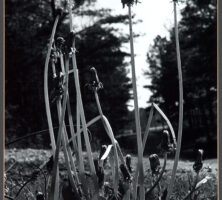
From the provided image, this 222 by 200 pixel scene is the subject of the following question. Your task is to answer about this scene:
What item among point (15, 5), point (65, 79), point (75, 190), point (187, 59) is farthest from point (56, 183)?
point (187, 59)

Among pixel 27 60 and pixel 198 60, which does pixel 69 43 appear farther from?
pixel 27 60

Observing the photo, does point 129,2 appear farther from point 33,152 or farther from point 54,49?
point 33,152

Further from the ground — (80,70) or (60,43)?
(80,70)

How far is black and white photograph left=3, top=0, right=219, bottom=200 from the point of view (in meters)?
0.94

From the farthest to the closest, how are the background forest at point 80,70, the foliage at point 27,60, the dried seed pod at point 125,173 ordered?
the foliage at point 27,60, the background forest at point 80,70, the dried seed pod at point 125,173

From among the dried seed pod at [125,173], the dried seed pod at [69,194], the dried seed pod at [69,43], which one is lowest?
the dried seed pod at [69,194]

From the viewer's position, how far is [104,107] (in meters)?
7.89

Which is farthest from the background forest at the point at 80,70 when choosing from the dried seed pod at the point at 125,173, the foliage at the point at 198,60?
the dried seed pod at the point at 125,173

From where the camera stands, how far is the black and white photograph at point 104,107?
0.94 m

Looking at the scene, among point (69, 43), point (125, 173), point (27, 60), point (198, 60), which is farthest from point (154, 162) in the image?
point (27, 60)

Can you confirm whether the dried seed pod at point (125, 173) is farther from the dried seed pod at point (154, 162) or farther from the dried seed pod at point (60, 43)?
the dried seed pod at point (60, 43)

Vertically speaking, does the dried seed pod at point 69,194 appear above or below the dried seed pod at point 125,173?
below

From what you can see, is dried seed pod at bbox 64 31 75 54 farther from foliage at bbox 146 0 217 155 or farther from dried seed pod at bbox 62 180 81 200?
foliage at bbox 146 0 217 155

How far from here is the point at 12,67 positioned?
13.8 feet
